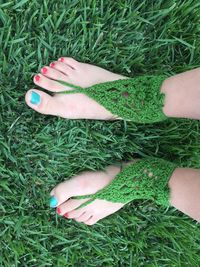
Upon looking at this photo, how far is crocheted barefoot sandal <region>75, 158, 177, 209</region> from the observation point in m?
1.39

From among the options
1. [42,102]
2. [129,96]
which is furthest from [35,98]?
[129,96]

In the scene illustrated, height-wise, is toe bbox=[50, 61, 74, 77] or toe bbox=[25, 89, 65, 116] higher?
toe bbox=[50, 61, 74, 77]

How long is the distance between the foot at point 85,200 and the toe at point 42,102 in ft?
0.69

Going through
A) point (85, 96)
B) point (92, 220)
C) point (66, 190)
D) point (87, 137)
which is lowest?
point (92, 220)

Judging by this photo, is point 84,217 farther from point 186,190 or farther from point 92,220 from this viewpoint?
point 186,190

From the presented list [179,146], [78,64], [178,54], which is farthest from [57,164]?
[178,54]

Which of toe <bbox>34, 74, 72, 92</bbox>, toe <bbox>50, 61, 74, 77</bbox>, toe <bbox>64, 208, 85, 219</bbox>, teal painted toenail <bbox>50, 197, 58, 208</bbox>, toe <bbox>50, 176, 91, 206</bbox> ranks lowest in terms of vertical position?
toe <bbox>64, 208, 85, 219</bbox>

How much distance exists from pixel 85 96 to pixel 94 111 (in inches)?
1.9

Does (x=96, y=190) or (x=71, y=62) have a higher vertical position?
(x=71, y=62)

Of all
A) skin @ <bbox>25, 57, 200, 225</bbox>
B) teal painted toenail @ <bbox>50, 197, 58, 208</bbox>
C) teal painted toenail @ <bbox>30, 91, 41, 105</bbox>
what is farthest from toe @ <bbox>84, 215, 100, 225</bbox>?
teal painted toenail @ <bbox>30, 91, 41, 105</bbox>

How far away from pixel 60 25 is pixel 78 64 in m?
0.12

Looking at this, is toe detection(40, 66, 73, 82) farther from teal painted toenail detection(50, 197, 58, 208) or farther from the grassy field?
teal painted toenail detection(50, 197, 58, 208)

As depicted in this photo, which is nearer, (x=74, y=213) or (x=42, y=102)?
(x=42, y=102)

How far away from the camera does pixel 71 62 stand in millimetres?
1366
